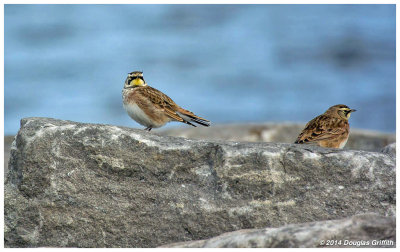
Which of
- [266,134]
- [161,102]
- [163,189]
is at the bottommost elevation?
[163,189]

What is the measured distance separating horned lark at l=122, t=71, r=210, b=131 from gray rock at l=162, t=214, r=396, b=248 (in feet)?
17.4

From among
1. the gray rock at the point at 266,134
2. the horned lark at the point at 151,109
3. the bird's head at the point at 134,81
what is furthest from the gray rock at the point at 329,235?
the gray rock at the point at 266,134

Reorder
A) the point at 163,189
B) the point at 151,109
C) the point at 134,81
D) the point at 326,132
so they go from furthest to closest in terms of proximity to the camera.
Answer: the point at 134,81 < the point at 151,109 < the point at 326,132 < the point at 163,189

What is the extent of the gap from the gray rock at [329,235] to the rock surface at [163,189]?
50.0 inches

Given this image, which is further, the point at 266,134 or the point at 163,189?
the point at 266,134

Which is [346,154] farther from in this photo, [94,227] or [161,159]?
[94,227]

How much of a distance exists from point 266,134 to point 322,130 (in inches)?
156

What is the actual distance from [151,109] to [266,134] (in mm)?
3848

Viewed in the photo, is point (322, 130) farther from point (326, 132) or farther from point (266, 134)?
point (266, 134)

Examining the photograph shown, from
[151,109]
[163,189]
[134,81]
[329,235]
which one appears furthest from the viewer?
[134,81]

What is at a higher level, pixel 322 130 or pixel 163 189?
pixel 322 130

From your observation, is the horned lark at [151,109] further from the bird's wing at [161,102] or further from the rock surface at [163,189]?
the rock surface at [163,189]

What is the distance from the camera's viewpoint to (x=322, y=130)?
9938 millimetres

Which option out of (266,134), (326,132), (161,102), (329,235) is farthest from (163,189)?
(266,134)
